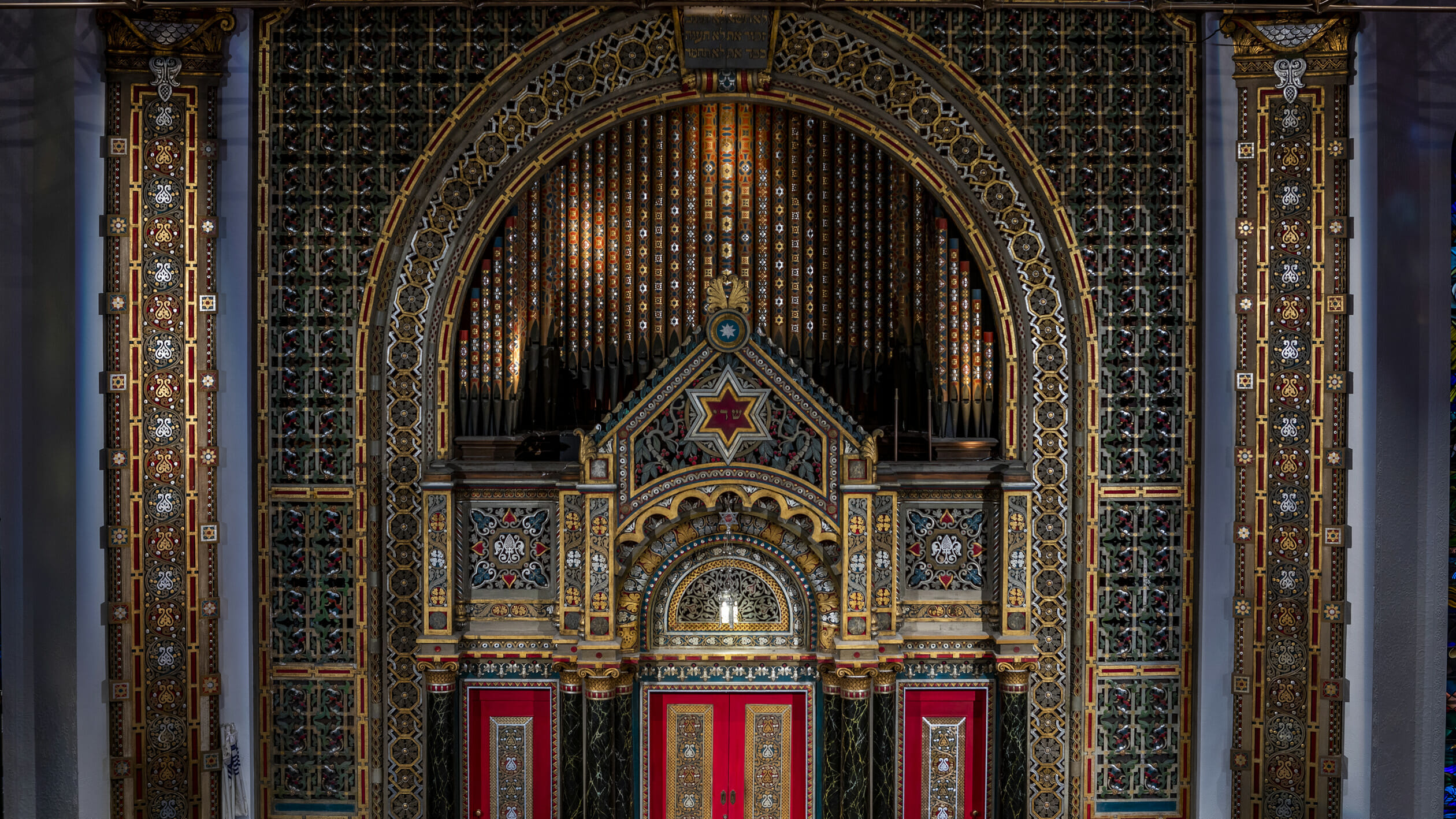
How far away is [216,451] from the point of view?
858 cm

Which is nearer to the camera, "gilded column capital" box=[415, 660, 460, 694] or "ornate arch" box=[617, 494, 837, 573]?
"ornate arch" box=[617, 494, 837, 573]

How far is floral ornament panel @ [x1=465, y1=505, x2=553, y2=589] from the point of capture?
354 inches

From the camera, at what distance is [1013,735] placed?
29.1 feet

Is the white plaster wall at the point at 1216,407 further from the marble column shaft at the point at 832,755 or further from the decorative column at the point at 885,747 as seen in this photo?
the marble column shaft at the point at 832,755

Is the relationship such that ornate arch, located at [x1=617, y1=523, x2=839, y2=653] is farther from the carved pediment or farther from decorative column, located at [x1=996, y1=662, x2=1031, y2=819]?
decorative column, located at [x1=996, y1=662, x2=1031, y2=819]

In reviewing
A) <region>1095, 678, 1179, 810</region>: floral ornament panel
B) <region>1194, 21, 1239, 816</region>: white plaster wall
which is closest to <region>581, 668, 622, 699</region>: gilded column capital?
<region>1095, 678, 1179, 810</region>: floral ornament panel

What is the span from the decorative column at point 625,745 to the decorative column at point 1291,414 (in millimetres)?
4562

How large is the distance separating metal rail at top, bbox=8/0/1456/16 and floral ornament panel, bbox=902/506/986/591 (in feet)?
12.3

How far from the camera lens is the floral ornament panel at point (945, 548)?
9016mm

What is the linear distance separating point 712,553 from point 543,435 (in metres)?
1.63

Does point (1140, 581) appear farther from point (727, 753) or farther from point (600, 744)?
point (600, 744)

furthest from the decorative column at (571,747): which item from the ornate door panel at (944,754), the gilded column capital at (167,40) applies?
the gilded column capital at (167,40)

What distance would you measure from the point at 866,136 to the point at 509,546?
13.9 feet

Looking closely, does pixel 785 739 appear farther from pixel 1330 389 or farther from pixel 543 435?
pixel 1330 389
